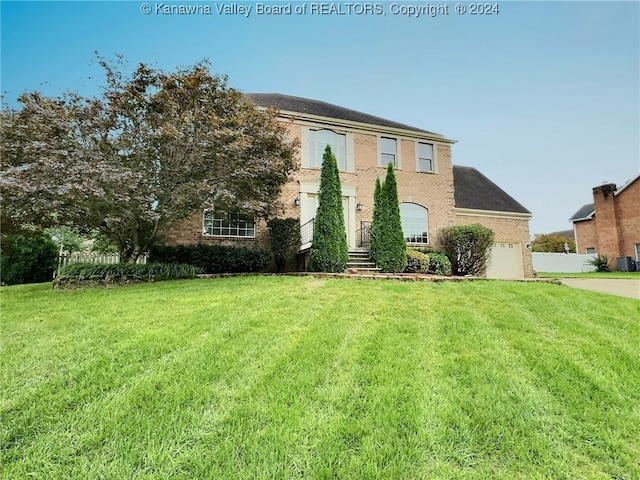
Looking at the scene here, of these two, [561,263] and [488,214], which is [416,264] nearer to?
[488,214]

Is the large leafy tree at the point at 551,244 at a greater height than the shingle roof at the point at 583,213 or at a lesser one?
lesser

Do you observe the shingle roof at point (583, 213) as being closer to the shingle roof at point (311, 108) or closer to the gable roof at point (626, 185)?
the gable roof at point (626, 185)

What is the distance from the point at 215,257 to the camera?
434 inches

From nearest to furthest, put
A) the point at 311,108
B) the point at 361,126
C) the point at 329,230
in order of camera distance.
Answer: the point at 329,230 → the point at 361,126 → the point at 311,108

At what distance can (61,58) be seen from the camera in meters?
9.85

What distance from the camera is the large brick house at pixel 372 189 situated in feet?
41.8

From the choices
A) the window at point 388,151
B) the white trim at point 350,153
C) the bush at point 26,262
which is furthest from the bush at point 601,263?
the bush at point 26,262

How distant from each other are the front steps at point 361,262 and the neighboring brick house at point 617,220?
67.4 ft

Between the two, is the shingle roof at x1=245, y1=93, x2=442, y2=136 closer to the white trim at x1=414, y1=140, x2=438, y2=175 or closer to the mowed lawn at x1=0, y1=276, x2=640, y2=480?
the white trim at x1=414, y1=140, x2=438, y2=175

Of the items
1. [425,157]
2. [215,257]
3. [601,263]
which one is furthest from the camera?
[601,263]

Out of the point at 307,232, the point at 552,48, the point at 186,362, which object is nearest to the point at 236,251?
the point at 307,232

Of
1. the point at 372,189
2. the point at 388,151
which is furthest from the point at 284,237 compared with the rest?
the point at 388,151

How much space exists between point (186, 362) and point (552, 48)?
13.1 meters

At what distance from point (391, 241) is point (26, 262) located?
48.0 ft
